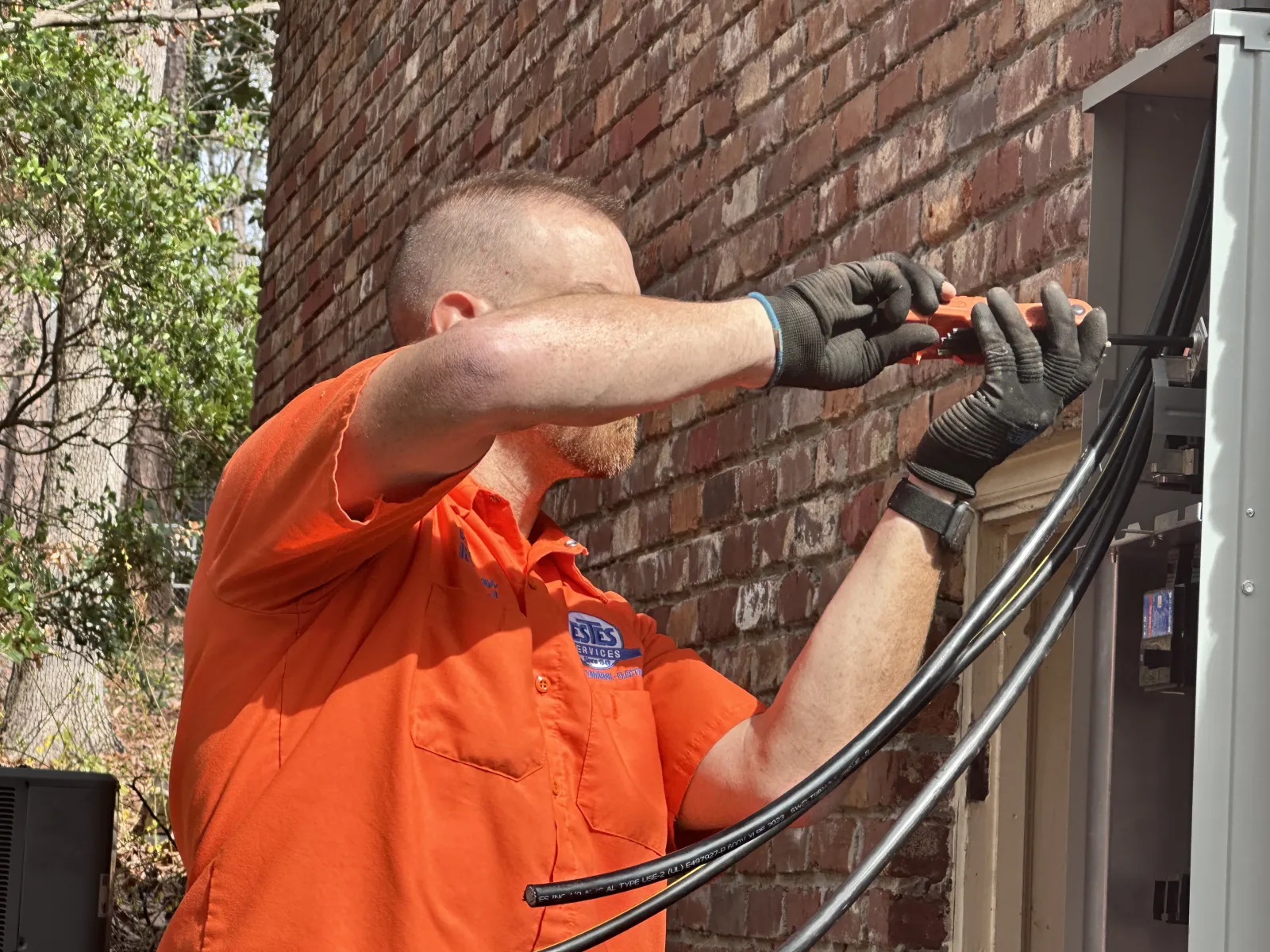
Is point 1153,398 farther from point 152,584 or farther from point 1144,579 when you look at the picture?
point 152,584

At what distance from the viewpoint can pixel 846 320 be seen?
157cm

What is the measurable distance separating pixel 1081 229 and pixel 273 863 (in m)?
1.31

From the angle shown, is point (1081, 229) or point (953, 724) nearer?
point (1081, 229)

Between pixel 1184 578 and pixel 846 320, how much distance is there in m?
0.41

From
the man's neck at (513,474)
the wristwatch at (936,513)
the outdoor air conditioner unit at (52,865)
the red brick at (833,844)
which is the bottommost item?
the outdoor air conditioner unit at (52,865)

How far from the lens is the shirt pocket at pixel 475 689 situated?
6.04 feet

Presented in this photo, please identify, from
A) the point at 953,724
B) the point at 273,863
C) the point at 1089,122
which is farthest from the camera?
the point at 953,724

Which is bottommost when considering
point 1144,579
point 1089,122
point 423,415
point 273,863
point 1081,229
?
point 273,863

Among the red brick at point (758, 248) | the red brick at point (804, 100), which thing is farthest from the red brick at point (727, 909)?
the red brick at point (804, 100)

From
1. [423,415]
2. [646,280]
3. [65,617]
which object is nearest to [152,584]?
[65,617]

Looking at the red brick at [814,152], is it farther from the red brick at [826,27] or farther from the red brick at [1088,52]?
the red brick at [1088,52]

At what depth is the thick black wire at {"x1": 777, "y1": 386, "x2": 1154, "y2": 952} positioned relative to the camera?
143cm

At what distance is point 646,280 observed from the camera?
11.3 ft

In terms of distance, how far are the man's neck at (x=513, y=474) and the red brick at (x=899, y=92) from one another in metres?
0.90
